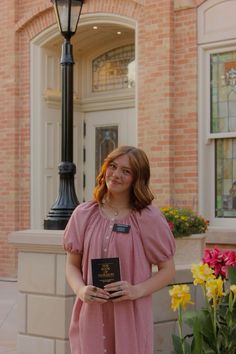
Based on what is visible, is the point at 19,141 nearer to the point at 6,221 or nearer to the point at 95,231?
the point at 6,221

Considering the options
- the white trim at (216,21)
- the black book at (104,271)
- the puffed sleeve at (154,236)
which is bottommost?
the black book at (104,271)

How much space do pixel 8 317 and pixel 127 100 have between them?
4748mm

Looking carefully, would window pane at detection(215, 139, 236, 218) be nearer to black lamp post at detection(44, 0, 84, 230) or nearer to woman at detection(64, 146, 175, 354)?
black lamp post at detection(44, 0, 84, 230)

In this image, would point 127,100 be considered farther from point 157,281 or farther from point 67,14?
point 157,281

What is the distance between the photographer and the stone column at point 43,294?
17.5ft

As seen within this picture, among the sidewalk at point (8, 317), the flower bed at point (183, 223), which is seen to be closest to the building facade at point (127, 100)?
the sidewalk at point (8, 317)

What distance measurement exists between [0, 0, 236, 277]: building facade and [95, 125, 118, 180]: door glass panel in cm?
2

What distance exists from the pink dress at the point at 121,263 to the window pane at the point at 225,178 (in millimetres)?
5856

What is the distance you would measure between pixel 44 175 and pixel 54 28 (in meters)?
2.44

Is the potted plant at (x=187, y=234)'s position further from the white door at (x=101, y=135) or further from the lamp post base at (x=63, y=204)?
the white door at (x=101, y=135)

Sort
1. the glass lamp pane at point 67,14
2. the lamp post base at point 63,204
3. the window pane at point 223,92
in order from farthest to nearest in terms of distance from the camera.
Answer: the window pane at point 223,92 < the glass lamp pane at point 67,14 < the lamp post base at point 63,204

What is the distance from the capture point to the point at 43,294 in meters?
5.46

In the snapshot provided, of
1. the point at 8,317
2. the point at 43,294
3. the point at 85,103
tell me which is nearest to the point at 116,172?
the point at 43,294

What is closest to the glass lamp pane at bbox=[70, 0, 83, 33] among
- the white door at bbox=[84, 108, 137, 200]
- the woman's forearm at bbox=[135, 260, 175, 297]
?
the woman's forearm at bbox=[135, 260, 175, 297]
